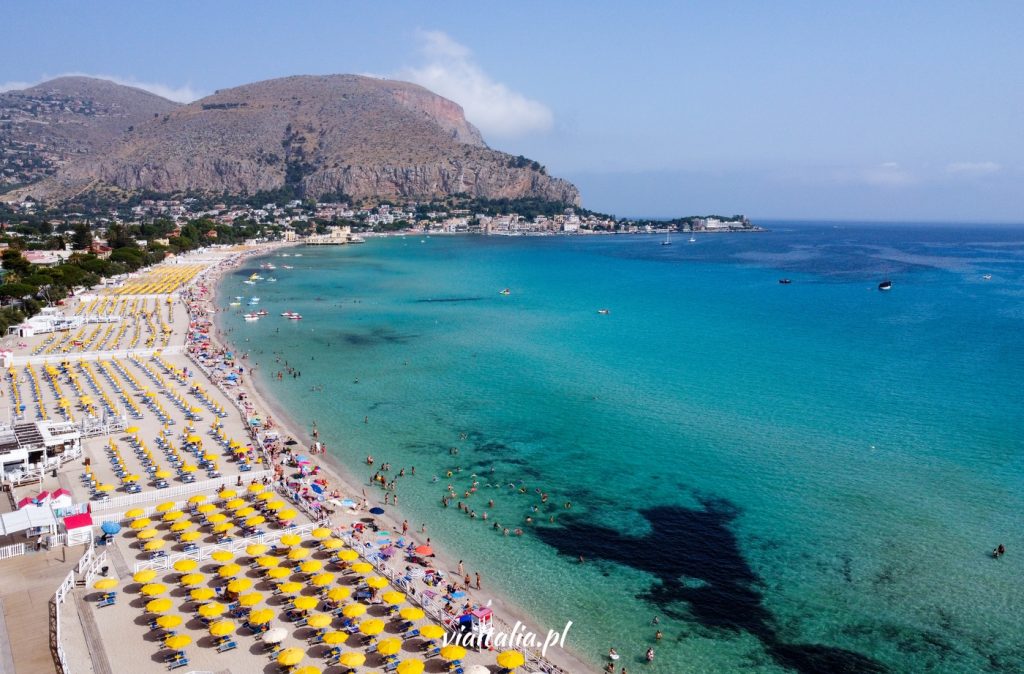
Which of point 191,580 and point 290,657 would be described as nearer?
point 290,657

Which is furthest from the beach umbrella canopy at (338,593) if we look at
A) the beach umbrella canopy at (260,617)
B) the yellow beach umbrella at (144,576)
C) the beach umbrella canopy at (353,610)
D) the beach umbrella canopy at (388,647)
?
the yellow beach umbrella at (144,576)

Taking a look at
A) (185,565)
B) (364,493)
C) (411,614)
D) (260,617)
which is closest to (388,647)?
(411,614)

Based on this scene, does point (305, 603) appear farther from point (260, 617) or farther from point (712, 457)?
point (712, 457)

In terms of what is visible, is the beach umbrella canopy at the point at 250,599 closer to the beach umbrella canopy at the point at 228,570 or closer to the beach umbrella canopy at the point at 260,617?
the beach umbrella canopy at the point at 260,617

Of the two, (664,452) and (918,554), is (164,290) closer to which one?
(664,452)

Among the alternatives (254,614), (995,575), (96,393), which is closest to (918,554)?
(995,575)

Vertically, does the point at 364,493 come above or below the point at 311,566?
below

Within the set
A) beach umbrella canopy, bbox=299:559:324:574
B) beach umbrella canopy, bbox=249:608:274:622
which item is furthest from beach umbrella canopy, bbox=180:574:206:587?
beach umbrella canopy, bbox=249:608:274:622

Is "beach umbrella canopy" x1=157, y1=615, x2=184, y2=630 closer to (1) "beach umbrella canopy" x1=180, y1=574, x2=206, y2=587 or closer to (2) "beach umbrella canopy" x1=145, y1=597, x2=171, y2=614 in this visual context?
(2) "beach umbrella canopy" x1=145, y1=597, x2=171, y2=614
